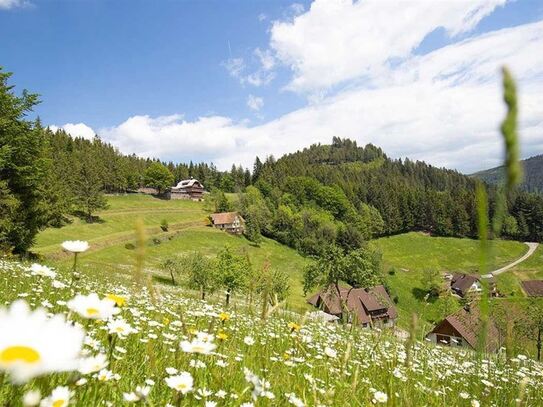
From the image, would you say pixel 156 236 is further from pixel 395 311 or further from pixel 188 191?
pixel 188 191

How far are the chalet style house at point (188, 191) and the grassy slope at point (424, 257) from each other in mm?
64646

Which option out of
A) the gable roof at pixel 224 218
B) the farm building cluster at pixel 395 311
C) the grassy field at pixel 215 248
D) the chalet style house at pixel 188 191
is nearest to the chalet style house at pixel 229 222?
the gable roof at pixel 224 218

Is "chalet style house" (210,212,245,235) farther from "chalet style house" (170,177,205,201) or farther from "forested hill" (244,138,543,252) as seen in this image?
"chalet style house" (170,177,205,201)

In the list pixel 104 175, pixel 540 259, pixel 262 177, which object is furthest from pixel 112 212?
pixel 540 259

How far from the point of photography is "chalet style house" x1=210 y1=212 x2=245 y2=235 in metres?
108

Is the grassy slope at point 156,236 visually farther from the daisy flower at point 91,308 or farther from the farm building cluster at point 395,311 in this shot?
the daisy flower at point 91,308

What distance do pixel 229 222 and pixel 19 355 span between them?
10839 cm

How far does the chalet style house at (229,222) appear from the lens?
108 meters

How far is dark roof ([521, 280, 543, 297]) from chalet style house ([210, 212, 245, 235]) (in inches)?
2652

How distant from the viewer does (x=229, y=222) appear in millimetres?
108812

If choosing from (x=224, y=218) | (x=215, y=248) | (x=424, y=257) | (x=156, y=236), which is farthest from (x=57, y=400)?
(x=424, y=257)

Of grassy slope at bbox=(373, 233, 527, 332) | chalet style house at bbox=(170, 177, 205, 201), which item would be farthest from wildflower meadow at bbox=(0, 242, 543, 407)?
chalet style house at bbox=(170, 177, 205, 201)

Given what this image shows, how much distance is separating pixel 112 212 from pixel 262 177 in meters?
74.4

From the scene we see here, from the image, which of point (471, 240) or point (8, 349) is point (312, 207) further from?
point (8, 349)
